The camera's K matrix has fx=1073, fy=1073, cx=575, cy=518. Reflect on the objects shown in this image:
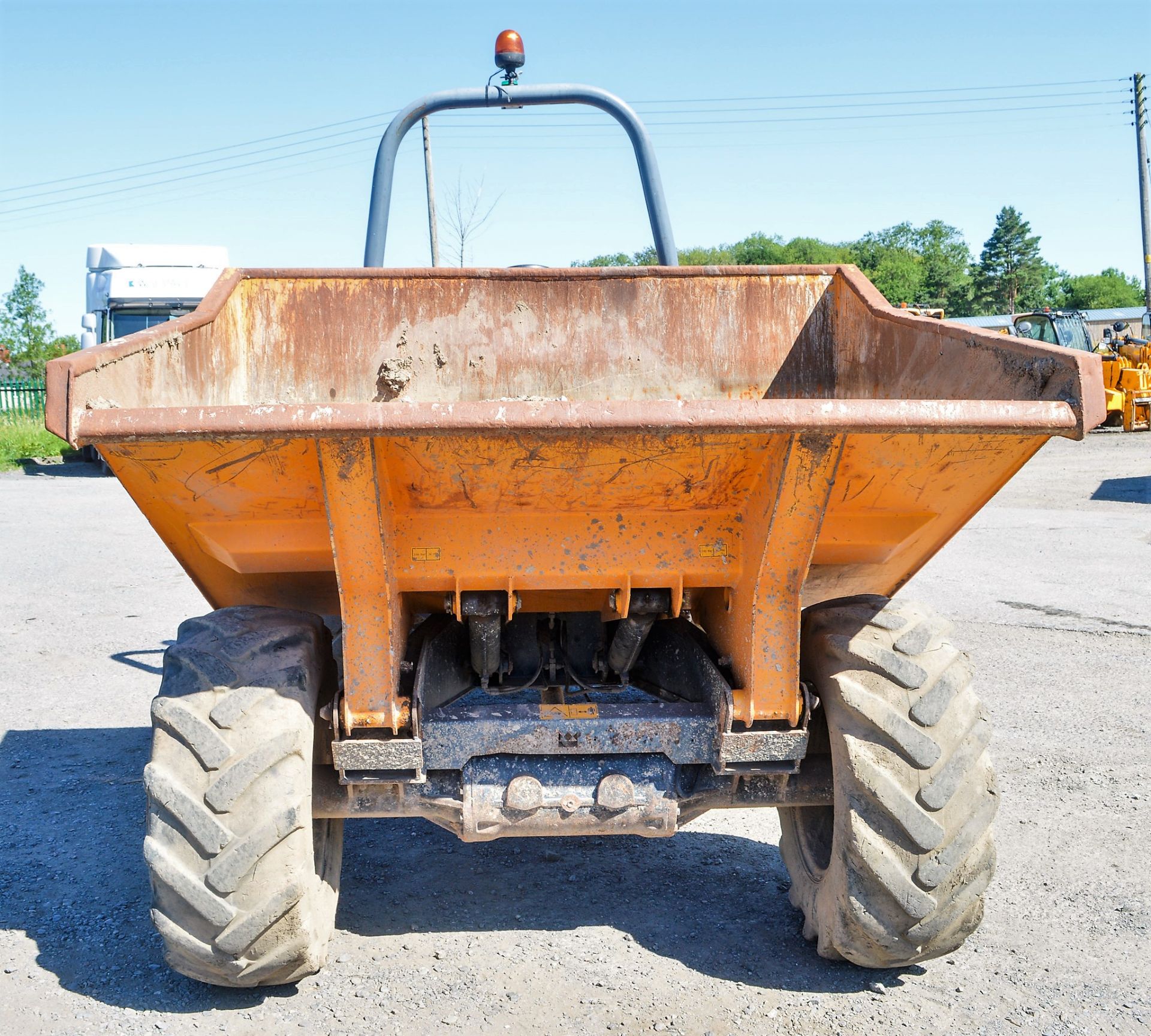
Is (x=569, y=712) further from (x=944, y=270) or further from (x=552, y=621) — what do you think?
(x=944, y=270)

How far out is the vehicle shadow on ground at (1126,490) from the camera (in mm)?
12539

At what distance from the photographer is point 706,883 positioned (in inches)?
138

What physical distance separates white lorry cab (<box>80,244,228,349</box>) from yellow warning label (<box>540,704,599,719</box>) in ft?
45.5

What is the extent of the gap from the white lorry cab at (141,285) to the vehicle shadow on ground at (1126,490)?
485 inches

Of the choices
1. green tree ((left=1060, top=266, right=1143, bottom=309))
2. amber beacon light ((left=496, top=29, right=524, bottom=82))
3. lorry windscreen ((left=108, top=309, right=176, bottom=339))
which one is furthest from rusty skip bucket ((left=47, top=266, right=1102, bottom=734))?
green tree ((left=1060, top=266, right=1143, bottom=309))

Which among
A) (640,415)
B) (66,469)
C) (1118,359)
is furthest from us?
(1118,359)

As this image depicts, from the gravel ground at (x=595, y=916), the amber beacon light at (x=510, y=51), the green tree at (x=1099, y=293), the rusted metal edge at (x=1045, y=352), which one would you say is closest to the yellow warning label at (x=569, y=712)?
the gravel ground at (x=595, y=916)

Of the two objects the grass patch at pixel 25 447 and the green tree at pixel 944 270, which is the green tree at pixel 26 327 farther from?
the green tree at pixel 944 270

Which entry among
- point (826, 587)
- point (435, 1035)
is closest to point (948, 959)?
point (826, 587)

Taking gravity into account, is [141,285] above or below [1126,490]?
above

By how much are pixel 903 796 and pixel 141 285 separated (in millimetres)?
15424

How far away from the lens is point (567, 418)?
2.14 metres

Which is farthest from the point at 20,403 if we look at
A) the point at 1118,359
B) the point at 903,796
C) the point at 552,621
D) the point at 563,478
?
the point at 903,796

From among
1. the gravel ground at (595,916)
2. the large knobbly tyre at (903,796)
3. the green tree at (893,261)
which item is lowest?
the gravel ground at (595,916)
